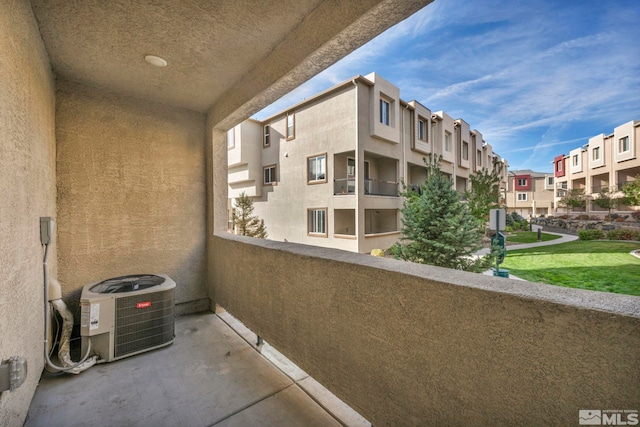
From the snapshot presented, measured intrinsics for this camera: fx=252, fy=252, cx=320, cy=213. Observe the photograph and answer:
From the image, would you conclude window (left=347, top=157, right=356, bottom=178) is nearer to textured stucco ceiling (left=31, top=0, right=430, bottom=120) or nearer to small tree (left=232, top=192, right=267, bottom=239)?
small tree (left=232, top=192, right=267, bottom=239)

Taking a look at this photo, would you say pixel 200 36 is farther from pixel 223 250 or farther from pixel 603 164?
pixel 603 164

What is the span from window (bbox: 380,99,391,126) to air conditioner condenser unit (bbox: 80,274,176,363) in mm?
10194

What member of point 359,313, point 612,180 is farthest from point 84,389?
point 612,180

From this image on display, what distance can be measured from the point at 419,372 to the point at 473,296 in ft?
1.68

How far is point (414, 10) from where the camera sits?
5.06 ft

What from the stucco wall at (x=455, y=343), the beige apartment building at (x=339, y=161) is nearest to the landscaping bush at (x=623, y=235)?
the beige apartment building at (x=339, y=161)

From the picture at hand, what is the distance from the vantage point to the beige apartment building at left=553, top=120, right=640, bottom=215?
54.0 ft

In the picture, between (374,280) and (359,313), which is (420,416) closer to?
(359,313)

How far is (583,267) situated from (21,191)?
1192 centimetres

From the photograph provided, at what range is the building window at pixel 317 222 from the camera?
10.9 m

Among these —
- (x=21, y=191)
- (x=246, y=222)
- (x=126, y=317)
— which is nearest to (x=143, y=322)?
(x=126, y=317)

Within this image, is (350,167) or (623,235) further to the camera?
(623,235)

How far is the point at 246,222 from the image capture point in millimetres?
12945

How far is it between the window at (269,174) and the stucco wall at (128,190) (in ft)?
30.9
